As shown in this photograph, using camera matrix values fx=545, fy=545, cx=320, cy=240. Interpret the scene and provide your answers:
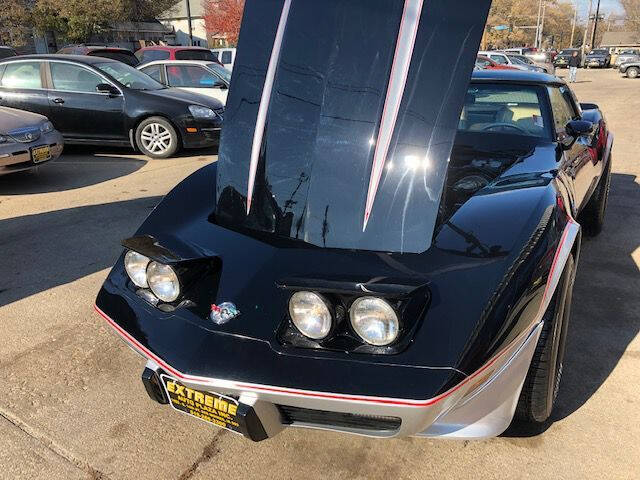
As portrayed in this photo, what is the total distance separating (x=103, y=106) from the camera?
8.27m

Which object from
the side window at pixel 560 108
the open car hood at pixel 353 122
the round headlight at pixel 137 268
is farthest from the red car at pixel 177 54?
the round headlight at pixel 137 268

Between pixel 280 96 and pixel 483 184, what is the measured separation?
3.58 ft

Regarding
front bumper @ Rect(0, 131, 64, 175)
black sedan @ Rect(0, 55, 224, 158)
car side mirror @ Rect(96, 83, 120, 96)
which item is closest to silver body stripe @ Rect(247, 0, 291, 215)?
front bumper @ Rect(0, 131, 64, 175)

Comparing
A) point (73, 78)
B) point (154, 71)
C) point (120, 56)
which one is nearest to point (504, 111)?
point (73, 78)

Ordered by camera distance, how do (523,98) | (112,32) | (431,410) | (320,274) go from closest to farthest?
(431,410) → (320,274) → (523,98) → (112,32)

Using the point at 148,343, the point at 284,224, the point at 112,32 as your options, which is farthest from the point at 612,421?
the point at 112,32

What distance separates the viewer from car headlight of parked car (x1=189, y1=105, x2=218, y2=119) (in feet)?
27.3

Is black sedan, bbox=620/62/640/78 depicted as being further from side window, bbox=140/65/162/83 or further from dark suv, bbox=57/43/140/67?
side window, bbox=140/65/162/83

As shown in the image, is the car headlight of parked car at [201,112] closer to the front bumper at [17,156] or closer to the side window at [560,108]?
the front bumper at [17,156]

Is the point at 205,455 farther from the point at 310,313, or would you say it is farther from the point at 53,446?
the point at 310,313

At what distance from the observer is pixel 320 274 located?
2031 mm

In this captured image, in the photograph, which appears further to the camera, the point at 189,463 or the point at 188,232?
the point at 188,232

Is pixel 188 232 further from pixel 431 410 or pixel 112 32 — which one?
pixel 112 32

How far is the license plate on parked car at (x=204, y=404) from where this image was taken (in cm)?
187
